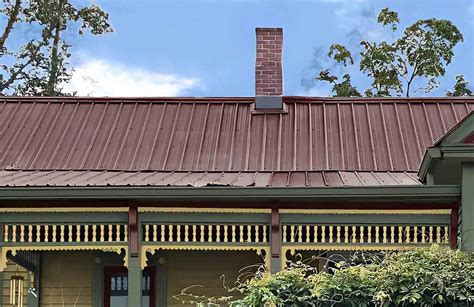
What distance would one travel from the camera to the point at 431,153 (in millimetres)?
12727

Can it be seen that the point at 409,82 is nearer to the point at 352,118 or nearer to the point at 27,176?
the point at 352,118

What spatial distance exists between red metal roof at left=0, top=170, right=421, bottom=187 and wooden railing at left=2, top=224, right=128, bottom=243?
602mm

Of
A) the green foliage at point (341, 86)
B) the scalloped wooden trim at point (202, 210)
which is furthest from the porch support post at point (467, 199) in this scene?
the green foliage at point (341, 86)

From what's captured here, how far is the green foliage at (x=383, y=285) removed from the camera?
34.0ft

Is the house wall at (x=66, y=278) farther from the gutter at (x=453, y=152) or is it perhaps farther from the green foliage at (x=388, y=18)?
the green foliage at (x=388, y=18)

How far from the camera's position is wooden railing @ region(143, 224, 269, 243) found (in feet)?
44.8

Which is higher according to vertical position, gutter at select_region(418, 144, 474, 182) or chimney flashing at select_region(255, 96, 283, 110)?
chimney flashing at select_region(255, 96, 283, 110)

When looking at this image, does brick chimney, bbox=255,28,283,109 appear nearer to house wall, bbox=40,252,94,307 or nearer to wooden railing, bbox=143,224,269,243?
wooden railing, bbox=143,224,269,243

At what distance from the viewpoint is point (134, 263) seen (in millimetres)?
13523

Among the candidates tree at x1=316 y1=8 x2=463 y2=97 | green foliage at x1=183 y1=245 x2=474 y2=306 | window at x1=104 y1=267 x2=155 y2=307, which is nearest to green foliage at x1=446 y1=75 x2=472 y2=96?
tree at x1=316 y1=8 x2=463 y2=97

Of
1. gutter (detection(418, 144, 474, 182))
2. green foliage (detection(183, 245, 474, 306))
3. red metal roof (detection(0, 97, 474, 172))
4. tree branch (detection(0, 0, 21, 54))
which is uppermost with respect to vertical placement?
tree branch (detection(0, 0, 21, 54))

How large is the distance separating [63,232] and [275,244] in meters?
3.08

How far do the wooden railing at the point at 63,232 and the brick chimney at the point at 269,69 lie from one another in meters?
4.90

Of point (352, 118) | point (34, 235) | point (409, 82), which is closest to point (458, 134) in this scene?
point (352, 118)
